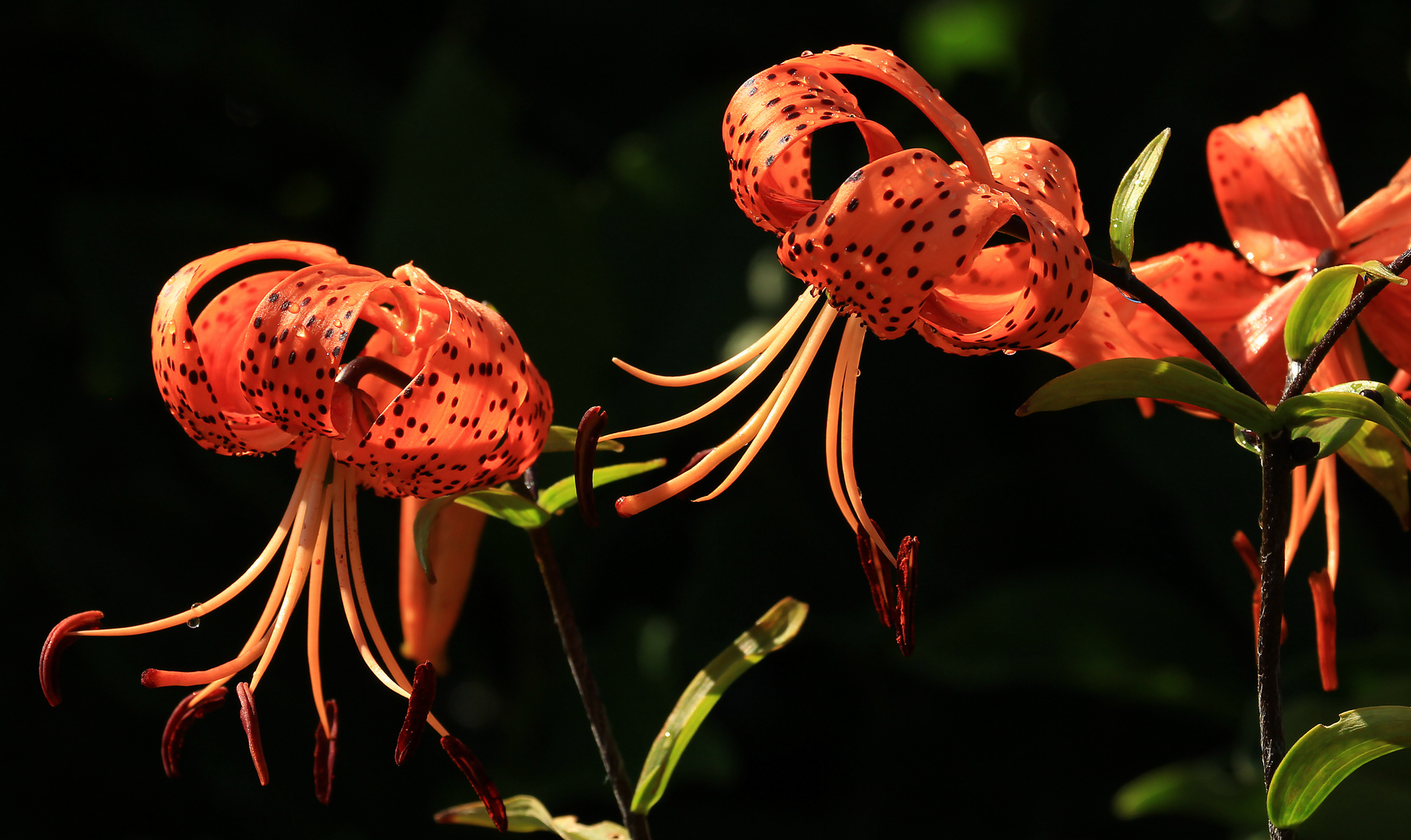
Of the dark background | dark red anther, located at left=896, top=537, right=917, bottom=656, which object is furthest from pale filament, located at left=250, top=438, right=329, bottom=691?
the dark background

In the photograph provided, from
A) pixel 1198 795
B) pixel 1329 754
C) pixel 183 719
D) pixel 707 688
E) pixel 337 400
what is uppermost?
pixel 337 400

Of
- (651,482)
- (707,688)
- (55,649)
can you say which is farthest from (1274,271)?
(651,482)

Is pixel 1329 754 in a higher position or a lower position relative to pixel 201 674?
lower

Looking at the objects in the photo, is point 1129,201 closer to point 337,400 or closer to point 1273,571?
point 1273,571

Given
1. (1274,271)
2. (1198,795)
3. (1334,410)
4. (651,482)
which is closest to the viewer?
(1334,410)

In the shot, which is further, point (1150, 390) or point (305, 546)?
point (305, 546)

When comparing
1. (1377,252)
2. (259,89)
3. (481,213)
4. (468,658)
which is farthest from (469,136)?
(1377,252)

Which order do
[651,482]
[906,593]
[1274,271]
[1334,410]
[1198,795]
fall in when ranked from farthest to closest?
[651,482], [1198,795], [1274,271], [906,593], [1334,410]

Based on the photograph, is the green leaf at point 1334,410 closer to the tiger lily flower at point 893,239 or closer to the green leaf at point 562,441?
the tiger lily flower at point 893,239
